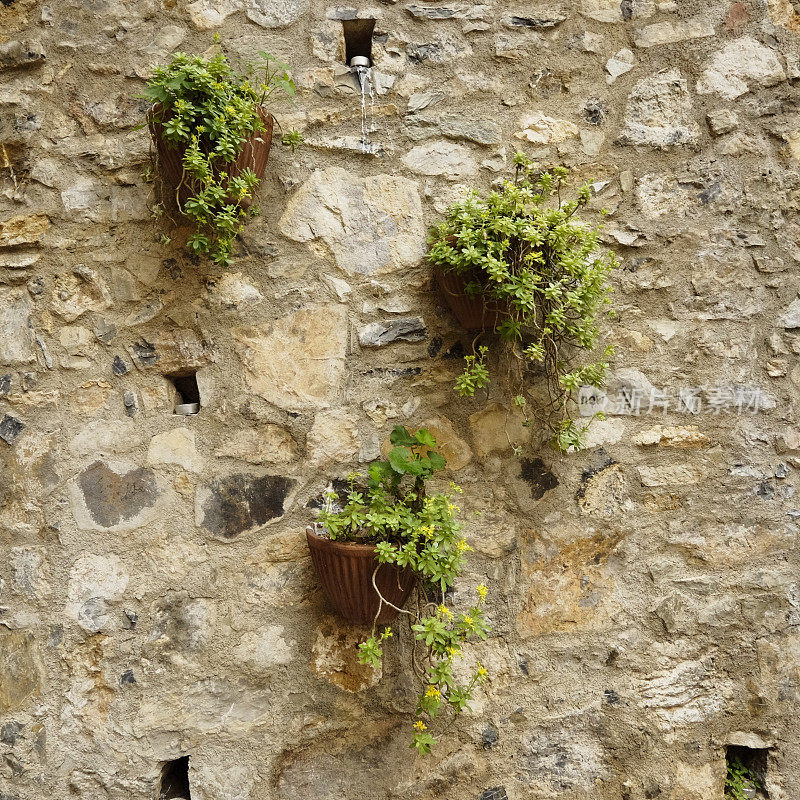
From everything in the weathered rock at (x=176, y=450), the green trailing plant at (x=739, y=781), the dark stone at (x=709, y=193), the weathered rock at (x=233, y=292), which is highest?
the dark stone at (x=709, y=193)

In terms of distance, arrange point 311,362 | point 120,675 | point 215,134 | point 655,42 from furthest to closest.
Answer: point 655,42, point 311,362, point 120,675, point 215,134

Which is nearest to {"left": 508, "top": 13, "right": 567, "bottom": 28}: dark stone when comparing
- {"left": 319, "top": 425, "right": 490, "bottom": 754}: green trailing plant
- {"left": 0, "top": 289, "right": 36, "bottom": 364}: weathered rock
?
{"left": 319, "top": 425, "right": 490, "bottom": 754}: green trailing plant

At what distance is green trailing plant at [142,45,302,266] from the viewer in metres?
1.50

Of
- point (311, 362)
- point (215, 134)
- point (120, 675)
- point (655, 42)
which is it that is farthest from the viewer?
point (655, 42)

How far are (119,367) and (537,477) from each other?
47.7 inches

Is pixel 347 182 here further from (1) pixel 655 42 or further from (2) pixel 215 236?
(1) pixel 655 42

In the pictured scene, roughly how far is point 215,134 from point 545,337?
1.00 m

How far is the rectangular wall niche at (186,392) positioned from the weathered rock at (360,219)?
1.61ft

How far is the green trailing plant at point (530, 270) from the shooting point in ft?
5.23

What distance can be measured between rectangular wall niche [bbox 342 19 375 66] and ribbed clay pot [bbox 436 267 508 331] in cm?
69

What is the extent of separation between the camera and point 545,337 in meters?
1.76

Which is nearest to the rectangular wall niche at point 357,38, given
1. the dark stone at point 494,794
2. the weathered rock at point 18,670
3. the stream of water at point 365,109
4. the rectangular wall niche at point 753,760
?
the stream of water at point 365,109

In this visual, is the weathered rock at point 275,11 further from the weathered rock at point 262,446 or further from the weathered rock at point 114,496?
the weathered rock at point 114,496

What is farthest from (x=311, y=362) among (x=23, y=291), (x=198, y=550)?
(x=23, y=291)
